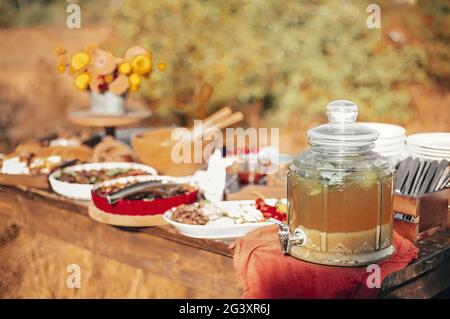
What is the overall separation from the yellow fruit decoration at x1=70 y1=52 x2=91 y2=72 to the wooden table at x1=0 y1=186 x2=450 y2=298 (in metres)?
0.72

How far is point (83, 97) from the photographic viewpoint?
6656mm

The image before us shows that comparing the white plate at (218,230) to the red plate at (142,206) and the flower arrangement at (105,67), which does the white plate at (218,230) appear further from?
the flower arrangement at (105,67)

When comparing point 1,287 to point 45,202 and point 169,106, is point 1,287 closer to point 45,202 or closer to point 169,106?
point 45,202

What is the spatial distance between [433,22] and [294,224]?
485 cm

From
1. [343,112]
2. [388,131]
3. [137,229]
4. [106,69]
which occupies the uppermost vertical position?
[106,69]

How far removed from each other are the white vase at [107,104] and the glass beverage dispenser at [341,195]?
191 cm

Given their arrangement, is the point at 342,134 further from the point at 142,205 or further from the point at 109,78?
the point at 109,78

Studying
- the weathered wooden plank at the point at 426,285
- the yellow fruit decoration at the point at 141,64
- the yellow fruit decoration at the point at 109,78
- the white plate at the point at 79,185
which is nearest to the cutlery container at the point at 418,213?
the weathered wooden plank at the point at 426,285

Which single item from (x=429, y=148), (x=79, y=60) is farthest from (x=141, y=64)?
(x=429, y=148)

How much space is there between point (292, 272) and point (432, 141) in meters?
1.01

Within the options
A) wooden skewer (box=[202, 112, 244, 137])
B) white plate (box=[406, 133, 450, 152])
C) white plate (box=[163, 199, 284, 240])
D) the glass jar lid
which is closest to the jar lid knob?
the glass jar lid

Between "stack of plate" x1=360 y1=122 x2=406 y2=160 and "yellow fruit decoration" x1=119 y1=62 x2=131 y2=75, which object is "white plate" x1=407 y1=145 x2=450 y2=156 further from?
"yellow fruit decoration" x1=119 y1=62 x2=131 y2=75

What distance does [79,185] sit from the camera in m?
2.72

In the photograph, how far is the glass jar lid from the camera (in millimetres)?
1756
